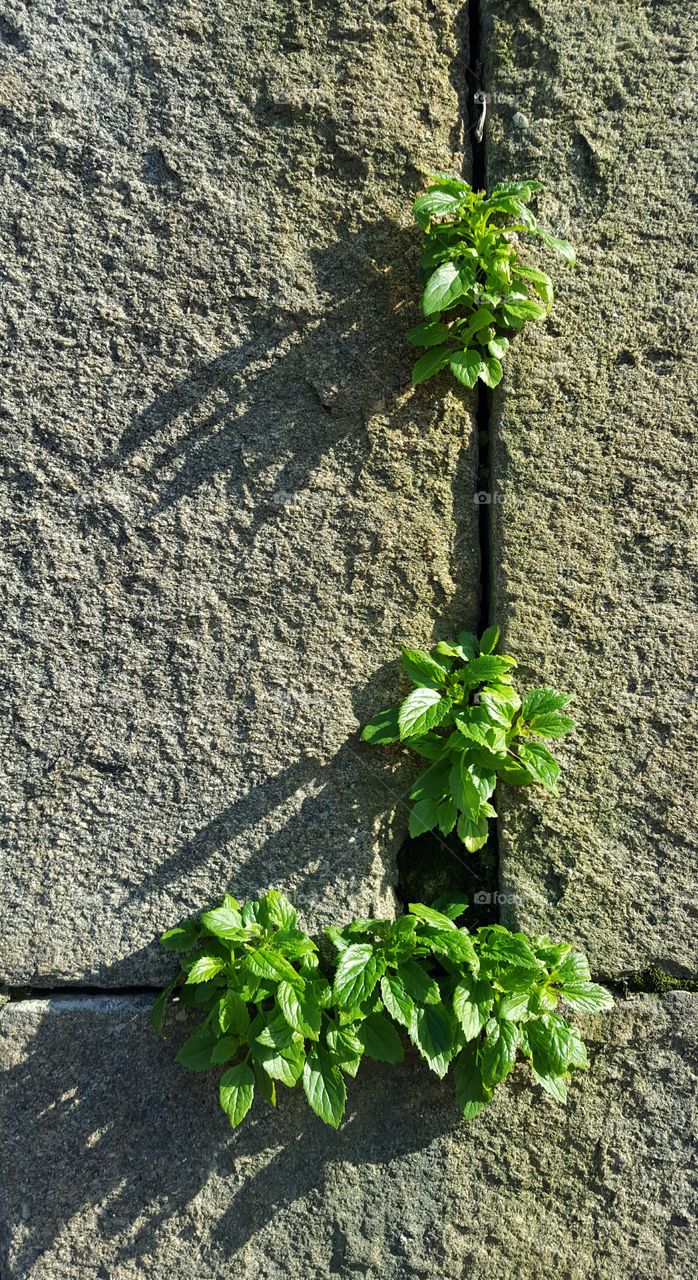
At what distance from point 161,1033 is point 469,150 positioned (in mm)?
1858

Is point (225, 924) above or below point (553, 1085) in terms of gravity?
above

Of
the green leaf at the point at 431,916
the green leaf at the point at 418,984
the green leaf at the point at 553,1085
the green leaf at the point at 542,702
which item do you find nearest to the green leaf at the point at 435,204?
the green leaf at the point at 542,702

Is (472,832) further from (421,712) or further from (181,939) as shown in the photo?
(181,939)

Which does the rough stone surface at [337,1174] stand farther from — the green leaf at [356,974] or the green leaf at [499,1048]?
the green leaf at [356,974]

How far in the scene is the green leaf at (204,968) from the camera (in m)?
1.52

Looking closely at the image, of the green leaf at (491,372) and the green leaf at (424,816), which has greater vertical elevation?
the green leaf at (491,372)

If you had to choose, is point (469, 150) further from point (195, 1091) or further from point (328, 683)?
point (195, 1091)

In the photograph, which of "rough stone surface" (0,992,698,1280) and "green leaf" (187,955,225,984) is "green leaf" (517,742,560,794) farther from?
"green leaf" (187,955,225,984)

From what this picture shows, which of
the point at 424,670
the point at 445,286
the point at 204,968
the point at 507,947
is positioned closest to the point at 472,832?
the point at 507,947

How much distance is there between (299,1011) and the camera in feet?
4.95

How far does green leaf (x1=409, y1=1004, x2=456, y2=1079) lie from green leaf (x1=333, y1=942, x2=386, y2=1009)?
4.0 inches

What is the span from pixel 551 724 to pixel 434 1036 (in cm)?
61

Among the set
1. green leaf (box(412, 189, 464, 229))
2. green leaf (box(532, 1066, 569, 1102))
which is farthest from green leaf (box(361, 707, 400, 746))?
green leaf (box(412, 189, 464, 229))

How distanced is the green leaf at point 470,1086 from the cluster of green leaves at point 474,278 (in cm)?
128
